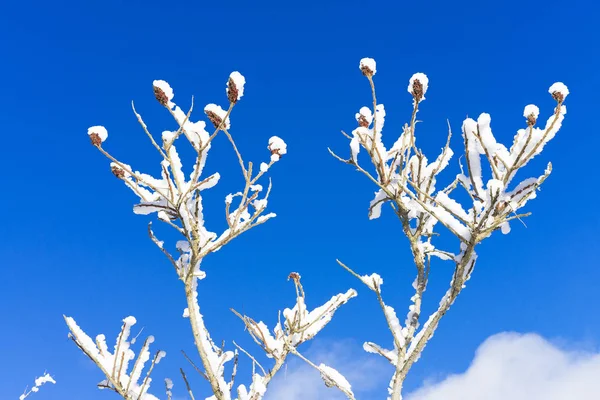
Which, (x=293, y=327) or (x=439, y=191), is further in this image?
(x=293, y=327)

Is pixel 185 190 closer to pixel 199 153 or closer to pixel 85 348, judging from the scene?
pixel 199 153

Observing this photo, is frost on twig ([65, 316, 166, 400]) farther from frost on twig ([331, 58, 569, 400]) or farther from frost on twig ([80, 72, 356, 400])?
frost on twig ([331, 58, 569, 400])

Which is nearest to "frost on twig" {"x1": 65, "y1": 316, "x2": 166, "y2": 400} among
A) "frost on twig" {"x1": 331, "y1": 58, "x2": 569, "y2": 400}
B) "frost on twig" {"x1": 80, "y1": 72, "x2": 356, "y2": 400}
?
"frost on twig" {"x1": 80, "y1": 72, "x2": 356, "y2": 400}

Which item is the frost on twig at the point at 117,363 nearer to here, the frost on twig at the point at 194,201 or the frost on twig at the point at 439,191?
the frost on twig at the point at 194,201

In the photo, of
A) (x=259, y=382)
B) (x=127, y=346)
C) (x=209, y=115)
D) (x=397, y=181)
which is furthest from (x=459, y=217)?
(x=127, y=346)

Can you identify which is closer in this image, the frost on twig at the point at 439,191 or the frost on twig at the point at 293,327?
the frost on twig at the point at 439,191

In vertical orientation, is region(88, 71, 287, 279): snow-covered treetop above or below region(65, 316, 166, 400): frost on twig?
above

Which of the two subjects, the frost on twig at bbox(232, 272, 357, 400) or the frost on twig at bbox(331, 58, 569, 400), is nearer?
the frost on twig at bbox(331, 58, 569, 400)

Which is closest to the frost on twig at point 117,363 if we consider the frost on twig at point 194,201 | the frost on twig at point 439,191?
the frost on twig at point 194,201

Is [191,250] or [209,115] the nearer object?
[209,115]

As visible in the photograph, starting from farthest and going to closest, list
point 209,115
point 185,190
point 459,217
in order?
1. point 185,190
2. point 209,115
3. point 459,217

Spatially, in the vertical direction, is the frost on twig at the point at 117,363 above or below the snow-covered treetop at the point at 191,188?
below

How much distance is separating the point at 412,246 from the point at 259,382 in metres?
1.59

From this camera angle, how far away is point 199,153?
3.12 m
